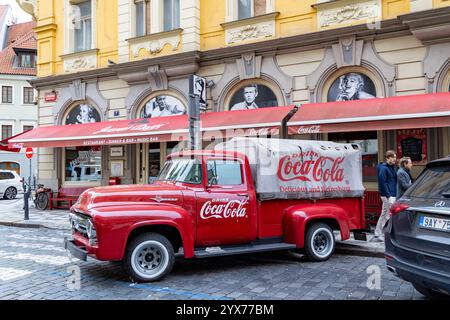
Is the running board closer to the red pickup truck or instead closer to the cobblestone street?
the red pickup truck

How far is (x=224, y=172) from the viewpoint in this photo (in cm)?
683

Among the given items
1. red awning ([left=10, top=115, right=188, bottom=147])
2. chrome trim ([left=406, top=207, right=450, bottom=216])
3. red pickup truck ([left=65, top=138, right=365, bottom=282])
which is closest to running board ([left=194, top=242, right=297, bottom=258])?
red pickup truck ([left=65, top=138, right=365, bottom=282])

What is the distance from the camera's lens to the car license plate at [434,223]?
3.98m

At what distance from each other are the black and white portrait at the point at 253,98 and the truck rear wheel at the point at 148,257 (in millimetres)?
7800

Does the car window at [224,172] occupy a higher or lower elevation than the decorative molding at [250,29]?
lower

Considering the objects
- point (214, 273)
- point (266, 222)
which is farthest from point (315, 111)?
point (214, 273)

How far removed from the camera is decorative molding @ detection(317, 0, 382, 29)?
11.3 meters

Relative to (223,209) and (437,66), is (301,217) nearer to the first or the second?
(223,209)

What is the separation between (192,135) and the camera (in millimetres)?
9492

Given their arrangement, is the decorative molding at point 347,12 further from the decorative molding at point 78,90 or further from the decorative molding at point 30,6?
the decorative molding at point 30,6

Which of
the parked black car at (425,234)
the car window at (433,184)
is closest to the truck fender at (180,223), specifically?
the parked black car at (425,234)

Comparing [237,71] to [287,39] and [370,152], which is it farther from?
[370,152]

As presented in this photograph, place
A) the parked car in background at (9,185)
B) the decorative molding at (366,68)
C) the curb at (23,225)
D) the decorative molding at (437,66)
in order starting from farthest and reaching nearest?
the parked car in background at (9,185) → the curb at (23,225) → the decorative molding at (366,68) → the decorative molding at (437,66)

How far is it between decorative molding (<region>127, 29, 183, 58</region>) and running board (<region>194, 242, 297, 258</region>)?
9254 mm
